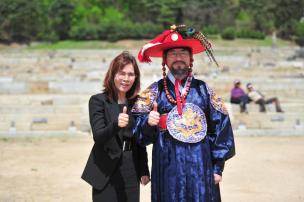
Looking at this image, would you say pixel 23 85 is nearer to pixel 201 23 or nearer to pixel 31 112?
pixel 31 112

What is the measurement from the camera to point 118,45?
54656mm

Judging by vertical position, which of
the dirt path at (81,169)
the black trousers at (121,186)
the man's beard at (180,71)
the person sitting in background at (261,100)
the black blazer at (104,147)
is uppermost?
the man's beard at (180,71)

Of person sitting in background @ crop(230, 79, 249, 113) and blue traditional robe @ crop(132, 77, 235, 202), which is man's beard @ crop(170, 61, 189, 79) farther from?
person sitting in background @ crop(230, 79, 249, 113)

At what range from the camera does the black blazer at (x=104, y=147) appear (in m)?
3.90

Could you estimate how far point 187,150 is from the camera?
385 centimetres

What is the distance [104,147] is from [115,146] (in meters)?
0.08

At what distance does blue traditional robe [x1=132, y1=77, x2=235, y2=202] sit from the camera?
3.83m

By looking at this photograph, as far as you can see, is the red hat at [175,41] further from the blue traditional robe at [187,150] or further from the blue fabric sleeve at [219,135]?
the blue fabric sleeve at [219,135]

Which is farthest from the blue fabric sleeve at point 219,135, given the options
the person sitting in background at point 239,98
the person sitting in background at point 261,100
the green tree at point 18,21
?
the green tree at point 18,21

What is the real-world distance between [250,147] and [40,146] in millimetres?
4223

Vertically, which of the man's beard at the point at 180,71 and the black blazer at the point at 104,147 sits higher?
the man's beard at the point at 180,71

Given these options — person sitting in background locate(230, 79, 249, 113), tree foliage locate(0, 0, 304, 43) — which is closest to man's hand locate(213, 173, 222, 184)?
person sitting in background locate(230, 79, 249, 113)

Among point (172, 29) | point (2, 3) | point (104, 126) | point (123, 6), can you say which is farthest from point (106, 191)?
point (123, 6)

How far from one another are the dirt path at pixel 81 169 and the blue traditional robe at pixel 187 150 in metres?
3.01
